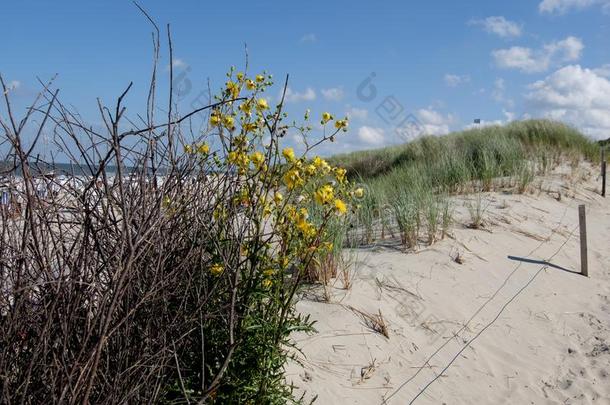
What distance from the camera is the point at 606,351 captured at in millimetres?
4723

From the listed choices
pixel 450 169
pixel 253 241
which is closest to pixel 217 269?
pixel 253 241

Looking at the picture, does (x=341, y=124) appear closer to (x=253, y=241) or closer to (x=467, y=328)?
(x=253, y=241)

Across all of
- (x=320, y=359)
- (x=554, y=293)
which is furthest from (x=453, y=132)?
(x=320, y=359)

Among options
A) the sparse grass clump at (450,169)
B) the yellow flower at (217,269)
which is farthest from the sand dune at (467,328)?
the yellow flower at (217,269)

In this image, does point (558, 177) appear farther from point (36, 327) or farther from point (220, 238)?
point (36, 327)

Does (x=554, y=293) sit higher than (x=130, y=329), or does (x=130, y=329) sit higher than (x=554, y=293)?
(x=130, y=329)

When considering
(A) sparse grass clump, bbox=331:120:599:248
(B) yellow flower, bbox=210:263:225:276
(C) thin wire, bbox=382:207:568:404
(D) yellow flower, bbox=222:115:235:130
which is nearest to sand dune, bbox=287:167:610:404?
(C) thin wire, bbox=382:207:568:404

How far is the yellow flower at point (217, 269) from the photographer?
266 cm

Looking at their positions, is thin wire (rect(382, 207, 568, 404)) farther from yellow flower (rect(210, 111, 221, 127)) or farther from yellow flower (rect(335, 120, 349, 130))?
yellow flower (rect(210, 111, 221, 127))

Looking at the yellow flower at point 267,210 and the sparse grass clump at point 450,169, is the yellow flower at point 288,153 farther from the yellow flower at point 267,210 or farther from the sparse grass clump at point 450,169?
the sparse grass clump at point 450,169

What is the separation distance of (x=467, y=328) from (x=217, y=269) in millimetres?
2935

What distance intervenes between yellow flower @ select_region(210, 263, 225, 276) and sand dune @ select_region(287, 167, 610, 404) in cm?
70

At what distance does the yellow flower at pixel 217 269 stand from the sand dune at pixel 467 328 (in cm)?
70

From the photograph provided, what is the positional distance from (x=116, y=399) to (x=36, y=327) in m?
0.39
